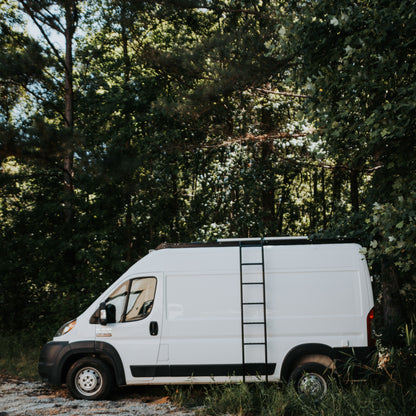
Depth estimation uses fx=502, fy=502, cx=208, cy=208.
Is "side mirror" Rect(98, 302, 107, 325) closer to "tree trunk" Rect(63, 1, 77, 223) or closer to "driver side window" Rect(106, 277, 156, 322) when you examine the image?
"driver side window" Rect(106, 277, 156, 322)

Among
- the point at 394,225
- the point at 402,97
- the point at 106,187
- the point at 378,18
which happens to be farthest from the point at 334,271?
the point at 106,187

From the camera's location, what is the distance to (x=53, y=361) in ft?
24.8

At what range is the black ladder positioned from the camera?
718cm

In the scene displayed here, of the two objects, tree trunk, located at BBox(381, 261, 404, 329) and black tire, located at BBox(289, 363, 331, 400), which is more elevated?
tree trunk, located at BBox(381, 261, 404, 329)

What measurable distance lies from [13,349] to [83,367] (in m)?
5.39

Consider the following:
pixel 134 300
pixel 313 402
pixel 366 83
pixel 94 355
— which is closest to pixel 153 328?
pixel 134 300

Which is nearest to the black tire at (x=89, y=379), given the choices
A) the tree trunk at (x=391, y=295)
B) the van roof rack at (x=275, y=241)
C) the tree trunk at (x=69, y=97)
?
the van roof rack at (x=275, y=241)

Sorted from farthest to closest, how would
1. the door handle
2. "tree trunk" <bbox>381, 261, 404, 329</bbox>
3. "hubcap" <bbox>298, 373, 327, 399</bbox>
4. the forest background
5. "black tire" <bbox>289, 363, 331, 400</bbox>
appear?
the forest background, "tree trunk" <bbox>381, 261, 404, 329</bbox>, the door handle, "black tire" <bbox>289, 363, 331, 400</bbox>, "hubcap" <bbox>298, 373, 327, 399</bbox>

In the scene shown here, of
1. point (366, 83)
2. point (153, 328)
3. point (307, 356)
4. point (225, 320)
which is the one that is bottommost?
point (307, 356)

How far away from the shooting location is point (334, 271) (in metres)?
7.34

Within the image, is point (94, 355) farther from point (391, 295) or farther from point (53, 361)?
point (391, 295)

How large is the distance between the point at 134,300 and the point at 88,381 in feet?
4.56

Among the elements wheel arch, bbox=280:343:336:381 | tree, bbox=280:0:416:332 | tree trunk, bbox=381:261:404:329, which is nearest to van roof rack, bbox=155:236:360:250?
tree, bbox=280:0:416:332

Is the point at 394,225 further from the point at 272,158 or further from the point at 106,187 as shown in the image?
the point at 106,187
